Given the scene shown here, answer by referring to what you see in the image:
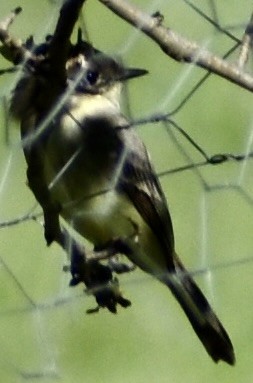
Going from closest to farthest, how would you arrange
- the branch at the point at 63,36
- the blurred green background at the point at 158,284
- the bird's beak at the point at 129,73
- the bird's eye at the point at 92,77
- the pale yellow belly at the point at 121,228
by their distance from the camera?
the branch at the point at 63,36
the bird's beak at the point at 129,73
the bird's eye at the point at 92,77
the pale yellow belly at the point at 121,228
the blurred green background at the point at 158,284

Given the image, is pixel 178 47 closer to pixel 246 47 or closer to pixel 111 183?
pixel 246 47

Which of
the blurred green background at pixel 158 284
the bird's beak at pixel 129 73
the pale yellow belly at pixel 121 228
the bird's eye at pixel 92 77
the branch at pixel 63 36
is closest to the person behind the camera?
the branch at pixel 63 36

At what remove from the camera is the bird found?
200 centimetres

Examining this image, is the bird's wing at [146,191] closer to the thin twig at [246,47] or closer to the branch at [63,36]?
the thin twig at [246,47]

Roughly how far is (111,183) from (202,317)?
11.3 inches

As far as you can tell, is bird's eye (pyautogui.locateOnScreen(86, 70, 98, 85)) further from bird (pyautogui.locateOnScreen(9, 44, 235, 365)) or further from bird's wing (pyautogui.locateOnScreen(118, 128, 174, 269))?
bird's wing (pyautogui.locateOnScreen(118, 128, 174, 269))

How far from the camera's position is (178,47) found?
161cm

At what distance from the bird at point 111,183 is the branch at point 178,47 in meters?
0.18

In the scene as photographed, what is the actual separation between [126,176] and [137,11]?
28.1 inches

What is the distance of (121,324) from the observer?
319 centimetres

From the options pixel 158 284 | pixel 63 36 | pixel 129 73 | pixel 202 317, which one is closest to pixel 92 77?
pixel 129 73

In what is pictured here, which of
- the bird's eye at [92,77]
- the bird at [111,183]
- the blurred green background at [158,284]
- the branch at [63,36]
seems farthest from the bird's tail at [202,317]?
the branch at [63,36]

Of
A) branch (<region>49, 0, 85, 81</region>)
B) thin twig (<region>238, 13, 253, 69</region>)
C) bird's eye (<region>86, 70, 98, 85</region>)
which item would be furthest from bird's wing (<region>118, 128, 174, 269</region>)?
branch (<region>49, 0, 85, 81</region>)

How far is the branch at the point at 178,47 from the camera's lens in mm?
1578
